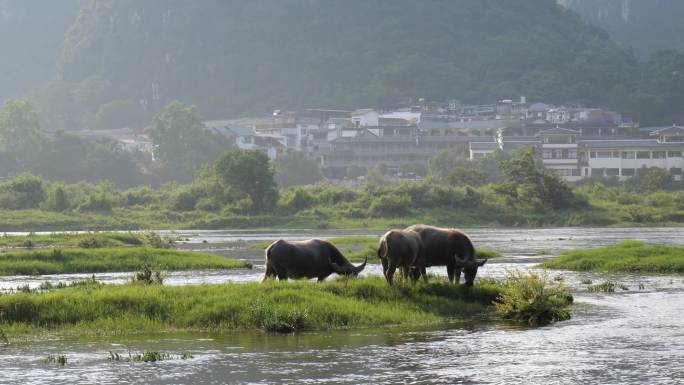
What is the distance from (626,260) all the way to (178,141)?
81.6 meters

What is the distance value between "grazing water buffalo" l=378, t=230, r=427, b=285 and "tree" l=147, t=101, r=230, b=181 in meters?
87.0

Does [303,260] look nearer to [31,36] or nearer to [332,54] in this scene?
[332,54]

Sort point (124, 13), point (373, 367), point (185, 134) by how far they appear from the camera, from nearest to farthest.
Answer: point (373, 367) → point (185, 134) → point (124, 13)

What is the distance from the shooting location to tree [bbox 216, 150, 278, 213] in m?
67.4

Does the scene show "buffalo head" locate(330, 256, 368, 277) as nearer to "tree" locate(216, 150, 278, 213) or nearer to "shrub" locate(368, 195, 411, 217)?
"shrub" locate(368, 195, 411, 217)

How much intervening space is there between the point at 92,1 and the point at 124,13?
11231 millimetres

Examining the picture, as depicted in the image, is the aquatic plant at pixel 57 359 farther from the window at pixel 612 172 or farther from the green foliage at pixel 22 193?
the window at pixel 612 172

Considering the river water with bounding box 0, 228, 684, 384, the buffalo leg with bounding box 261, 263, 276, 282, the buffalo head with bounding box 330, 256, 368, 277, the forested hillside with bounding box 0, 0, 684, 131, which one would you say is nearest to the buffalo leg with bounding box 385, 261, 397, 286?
the buffalo head with bounding box 330, 256, 368, 277

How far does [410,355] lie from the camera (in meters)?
17.8

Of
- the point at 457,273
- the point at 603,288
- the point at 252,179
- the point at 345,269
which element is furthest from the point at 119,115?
the point at 345,269

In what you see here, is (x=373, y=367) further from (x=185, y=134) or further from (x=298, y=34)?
(x=298, y=34)

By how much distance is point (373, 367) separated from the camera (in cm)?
1684

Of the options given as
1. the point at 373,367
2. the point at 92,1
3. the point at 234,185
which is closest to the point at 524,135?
the point at 234,185

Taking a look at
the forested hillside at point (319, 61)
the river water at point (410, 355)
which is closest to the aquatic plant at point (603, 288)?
the river water at point (410, 355)
